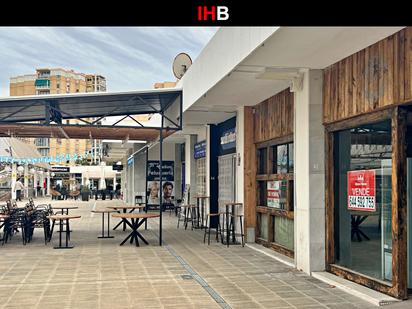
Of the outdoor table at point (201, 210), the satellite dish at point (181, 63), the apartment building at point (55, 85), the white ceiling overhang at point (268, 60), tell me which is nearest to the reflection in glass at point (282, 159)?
the white ceiling overhang at point (268, 60)

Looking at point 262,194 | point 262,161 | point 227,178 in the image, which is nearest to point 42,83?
point 227,178

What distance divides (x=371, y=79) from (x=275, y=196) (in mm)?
4008

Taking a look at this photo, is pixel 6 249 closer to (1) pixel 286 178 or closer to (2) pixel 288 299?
(1) pixel 286 178

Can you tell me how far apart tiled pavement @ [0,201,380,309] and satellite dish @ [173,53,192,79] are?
17.6 ft

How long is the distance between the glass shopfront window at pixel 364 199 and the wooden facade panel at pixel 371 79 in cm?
30

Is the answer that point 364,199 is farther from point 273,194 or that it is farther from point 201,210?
point 201,210

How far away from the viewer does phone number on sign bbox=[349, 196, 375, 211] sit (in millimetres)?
5922

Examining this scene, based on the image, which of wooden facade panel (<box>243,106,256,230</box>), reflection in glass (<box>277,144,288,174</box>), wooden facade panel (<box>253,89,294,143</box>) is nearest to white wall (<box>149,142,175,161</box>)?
wooden facade panel (<box>243,106,256,230</box>)

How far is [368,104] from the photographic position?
5758 mm

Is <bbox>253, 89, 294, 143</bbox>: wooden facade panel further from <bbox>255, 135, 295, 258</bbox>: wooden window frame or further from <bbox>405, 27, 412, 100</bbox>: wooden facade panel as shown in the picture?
<bbox>405, 27, 412, 100</bbox>: wooden facade panel

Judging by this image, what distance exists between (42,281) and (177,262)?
2.33 metres
